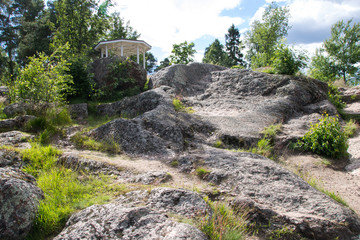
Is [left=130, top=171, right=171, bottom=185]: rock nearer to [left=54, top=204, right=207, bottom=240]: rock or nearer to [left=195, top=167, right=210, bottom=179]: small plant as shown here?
[left=195, top=167, right=210, bottom=179]: small plant

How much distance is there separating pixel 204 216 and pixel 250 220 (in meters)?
1.09

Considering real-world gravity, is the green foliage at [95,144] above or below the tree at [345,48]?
below

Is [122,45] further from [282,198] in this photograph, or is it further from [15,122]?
[282,198]

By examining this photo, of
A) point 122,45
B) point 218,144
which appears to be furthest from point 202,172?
point 122,45

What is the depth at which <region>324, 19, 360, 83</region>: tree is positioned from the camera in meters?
37.0

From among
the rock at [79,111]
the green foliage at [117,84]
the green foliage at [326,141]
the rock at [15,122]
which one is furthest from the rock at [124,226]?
the green foliage at [117,84]

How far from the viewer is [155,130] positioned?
8.40 meters

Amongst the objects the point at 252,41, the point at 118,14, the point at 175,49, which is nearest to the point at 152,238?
Result: the point at 175,49

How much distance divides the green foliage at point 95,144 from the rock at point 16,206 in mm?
3258

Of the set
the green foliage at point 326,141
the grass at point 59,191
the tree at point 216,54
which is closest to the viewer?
the grass at point 59,191

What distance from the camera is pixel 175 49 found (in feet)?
62.7

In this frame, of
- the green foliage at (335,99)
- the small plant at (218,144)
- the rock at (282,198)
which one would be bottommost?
the rock at (282,198)

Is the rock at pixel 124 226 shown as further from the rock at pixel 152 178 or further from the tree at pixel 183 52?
the tree at pixel 183 52

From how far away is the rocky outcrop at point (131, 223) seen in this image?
330 cm
